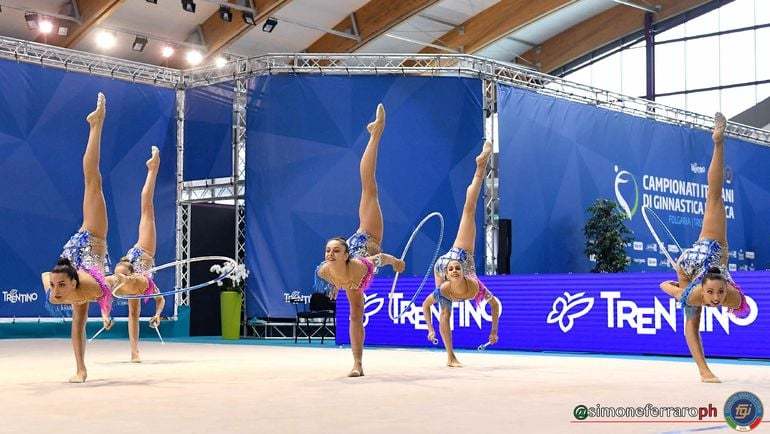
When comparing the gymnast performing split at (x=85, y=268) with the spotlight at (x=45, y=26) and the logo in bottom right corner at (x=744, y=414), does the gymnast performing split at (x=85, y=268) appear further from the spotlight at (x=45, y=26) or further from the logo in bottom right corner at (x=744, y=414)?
the spotlight at (x=45, y=26)

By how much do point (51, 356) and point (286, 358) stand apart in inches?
109

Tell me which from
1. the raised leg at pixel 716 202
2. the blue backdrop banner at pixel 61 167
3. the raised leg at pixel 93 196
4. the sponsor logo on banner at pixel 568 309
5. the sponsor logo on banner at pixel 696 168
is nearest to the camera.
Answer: the raised leg at pixel 716 202

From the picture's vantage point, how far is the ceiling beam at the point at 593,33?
24.2 meters

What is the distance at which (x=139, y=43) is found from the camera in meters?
20.9

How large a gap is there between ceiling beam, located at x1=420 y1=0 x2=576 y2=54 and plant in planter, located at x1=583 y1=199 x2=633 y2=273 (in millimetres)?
7062

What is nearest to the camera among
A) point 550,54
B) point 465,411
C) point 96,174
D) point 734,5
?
point 465,411

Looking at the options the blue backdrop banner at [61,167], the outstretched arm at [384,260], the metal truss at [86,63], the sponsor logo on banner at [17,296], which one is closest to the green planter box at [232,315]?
the blue backdrop banner at [61,167]

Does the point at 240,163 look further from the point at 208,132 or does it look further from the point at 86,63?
the point at 86,63

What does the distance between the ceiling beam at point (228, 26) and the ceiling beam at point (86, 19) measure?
2.65 metres

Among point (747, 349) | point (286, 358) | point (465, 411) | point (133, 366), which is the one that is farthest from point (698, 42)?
point (465, 411)

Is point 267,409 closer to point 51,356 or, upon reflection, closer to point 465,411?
point 465,411

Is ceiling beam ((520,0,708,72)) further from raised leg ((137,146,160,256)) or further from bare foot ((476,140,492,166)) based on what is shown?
raised leg ((137,146,160,256))

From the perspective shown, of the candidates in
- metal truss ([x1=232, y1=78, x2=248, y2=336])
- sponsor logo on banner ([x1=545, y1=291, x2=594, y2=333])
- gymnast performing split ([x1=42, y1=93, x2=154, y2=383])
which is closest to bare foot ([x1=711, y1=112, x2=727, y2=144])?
sponsor logo on banner ([x1=545, y1=291, x2=594, y2=333])

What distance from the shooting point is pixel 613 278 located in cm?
1134
